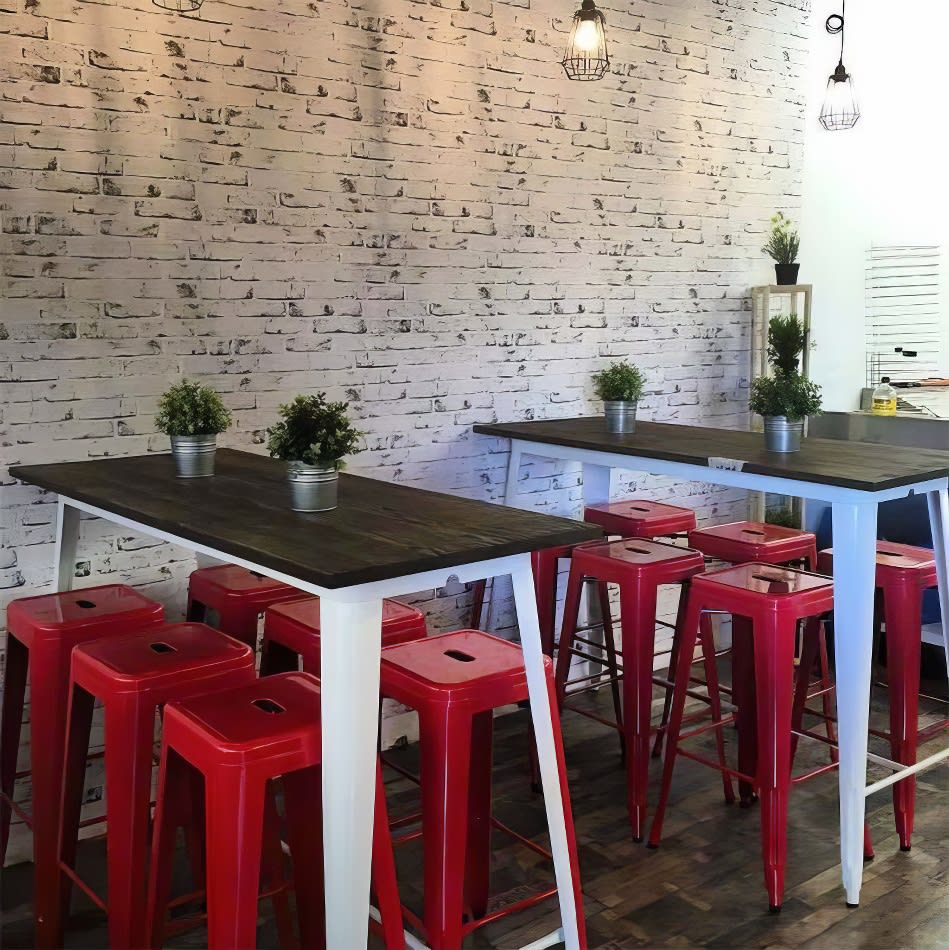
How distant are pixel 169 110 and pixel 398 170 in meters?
→ 0.86

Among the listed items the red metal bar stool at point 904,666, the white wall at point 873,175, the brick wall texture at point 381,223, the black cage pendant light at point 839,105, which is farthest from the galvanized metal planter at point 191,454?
the white wall at point 873,175

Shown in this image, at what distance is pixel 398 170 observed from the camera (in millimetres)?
3816

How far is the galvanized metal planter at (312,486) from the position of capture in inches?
97.7

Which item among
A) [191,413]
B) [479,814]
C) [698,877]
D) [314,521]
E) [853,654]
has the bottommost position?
[698,877]

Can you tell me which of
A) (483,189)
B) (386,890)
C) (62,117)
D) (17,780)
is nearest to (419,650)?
(386,890)

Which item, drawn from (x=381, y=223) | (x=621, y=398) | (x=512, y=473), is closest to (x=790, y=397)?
(x=621, y=398)

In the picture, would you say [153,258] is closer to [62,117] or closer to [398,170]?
[62,117]

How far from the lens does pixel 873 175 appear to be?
573cm

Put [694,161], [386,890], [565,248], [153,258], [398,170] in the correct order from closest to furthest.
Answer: [386,890] < [153,258] < [398,170] < [565,248] < [694,161]

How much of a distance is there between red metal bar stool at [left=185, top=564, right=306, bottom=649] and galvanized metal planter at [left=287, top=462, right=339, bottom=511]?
551 millimetres

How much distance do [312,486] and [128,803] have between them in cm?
81

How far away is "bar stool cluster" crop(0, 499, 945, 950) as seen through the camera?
2.15 metres

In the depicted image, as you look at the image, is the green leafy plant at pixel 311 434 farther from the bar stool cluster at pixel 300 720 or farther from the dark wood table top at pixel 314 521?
the bar stool cluster at pixel 300 720

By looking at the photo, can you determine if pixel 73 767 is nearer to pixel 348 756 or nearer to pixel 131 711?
pixel 131 711
